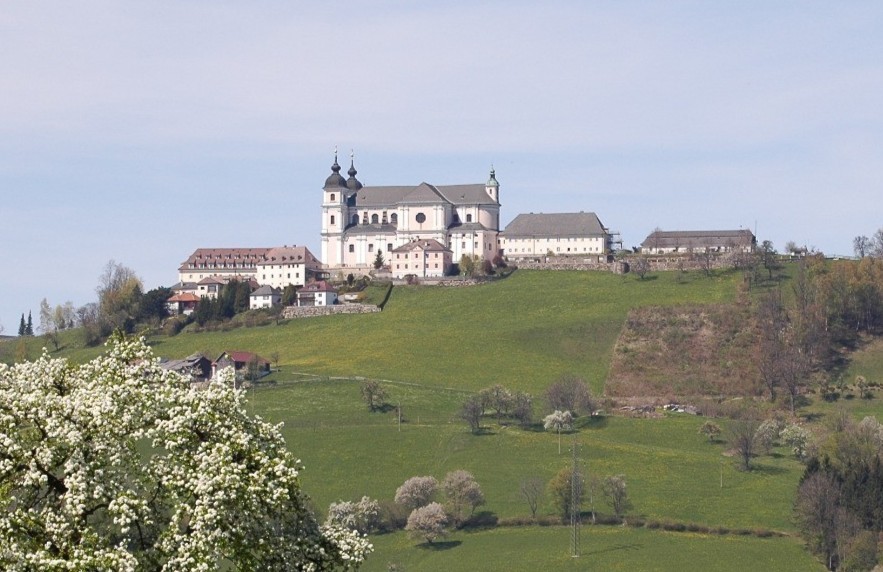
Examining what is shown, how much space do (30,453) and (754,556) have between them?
63.4 meters

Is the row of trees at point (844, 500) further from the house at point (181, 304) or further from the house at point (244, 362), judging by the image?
the house at point (181, 304)

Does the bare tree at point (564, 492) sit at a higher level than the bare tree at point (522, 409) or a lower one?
lower

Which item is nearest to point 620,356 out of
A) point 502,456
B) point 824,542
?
point 502,456

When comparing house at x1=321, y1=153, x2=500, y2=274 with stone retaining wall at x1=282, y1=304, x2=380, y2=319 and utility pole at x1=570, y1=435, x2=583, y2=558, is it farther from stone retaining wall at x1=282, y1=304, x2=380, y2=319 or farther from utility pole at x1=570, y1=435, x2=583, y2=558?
utility pole at x1=570, y1=435, x2=583, y2=558

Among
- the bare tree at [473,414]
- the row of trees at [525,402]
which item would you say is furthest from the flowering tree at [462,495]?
the row of trees at [525,402]

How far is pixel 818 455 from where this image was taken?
94.1 metres

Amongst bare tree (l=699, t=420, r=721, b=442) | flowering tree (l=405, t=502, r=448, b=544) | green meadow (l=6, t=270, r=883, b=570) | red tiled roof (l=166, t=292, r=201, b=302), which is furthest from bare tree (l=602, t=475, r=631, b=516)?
red tiled roof (l=166, t=292, r=201, b=302)

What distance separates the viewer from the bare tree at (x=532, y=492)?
90.8 m

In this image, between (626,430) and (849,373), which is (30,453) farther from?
(849,373)

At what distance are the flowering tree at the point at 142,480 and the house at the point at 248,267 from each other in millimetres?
157161

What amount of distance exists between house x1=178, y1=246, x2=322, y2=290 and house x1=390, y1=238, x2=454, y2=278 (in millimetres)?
13092

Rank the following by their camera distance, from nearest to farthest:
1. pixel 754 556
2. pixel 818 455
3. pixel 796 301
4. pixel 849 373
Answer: pixel 754 556 → pixel 818 455 → pixel 849 373 → pixel 796 301

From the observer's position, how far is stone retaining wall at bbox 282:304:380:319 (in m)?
164

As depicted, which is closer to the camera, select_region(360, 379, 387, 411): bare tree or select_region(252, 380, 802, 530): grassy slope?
select_region(252, 380, 802, 530): grassy slope
